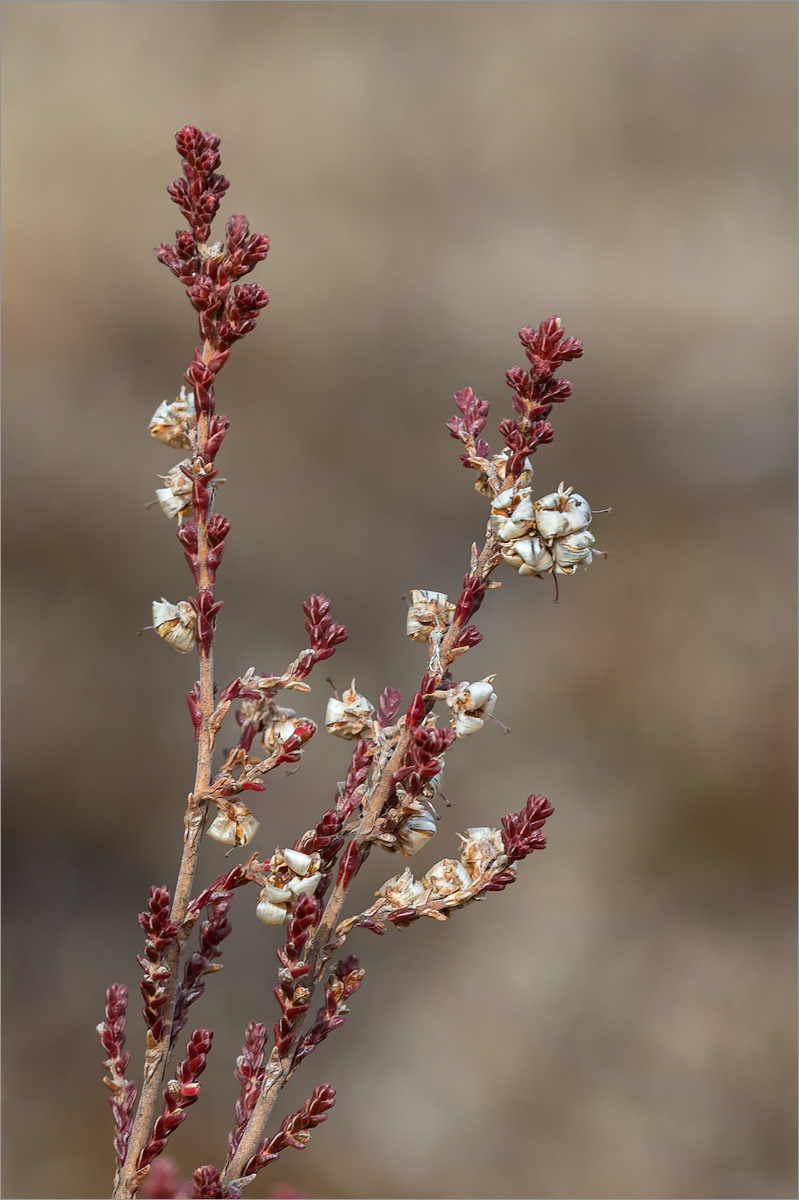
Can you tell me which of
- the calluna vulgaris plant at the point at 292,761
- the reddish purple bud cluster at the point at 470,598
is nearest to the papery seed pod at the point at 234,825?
the calluna vulgaris plant at the point at 292,761

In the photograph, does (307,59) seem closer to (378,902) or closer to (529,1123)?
(378,902)

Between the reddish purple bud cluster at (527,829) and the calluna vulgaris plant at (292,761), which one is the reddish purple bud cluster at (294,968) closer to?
the calluna vulgaris plant at (292,761)

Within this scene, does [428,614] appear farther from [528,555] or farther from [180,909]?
[180,909]

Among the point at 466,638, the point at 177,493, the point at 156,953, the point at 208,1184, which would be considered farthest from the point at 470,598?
the point at 208,1184

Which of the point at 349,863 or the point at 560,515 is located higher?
the point at 560,515

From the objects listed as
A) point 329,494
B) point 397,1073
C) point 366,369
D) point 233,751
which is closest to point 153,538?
point 329,494

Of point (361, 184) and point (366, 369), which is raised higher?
point (361, 184)
